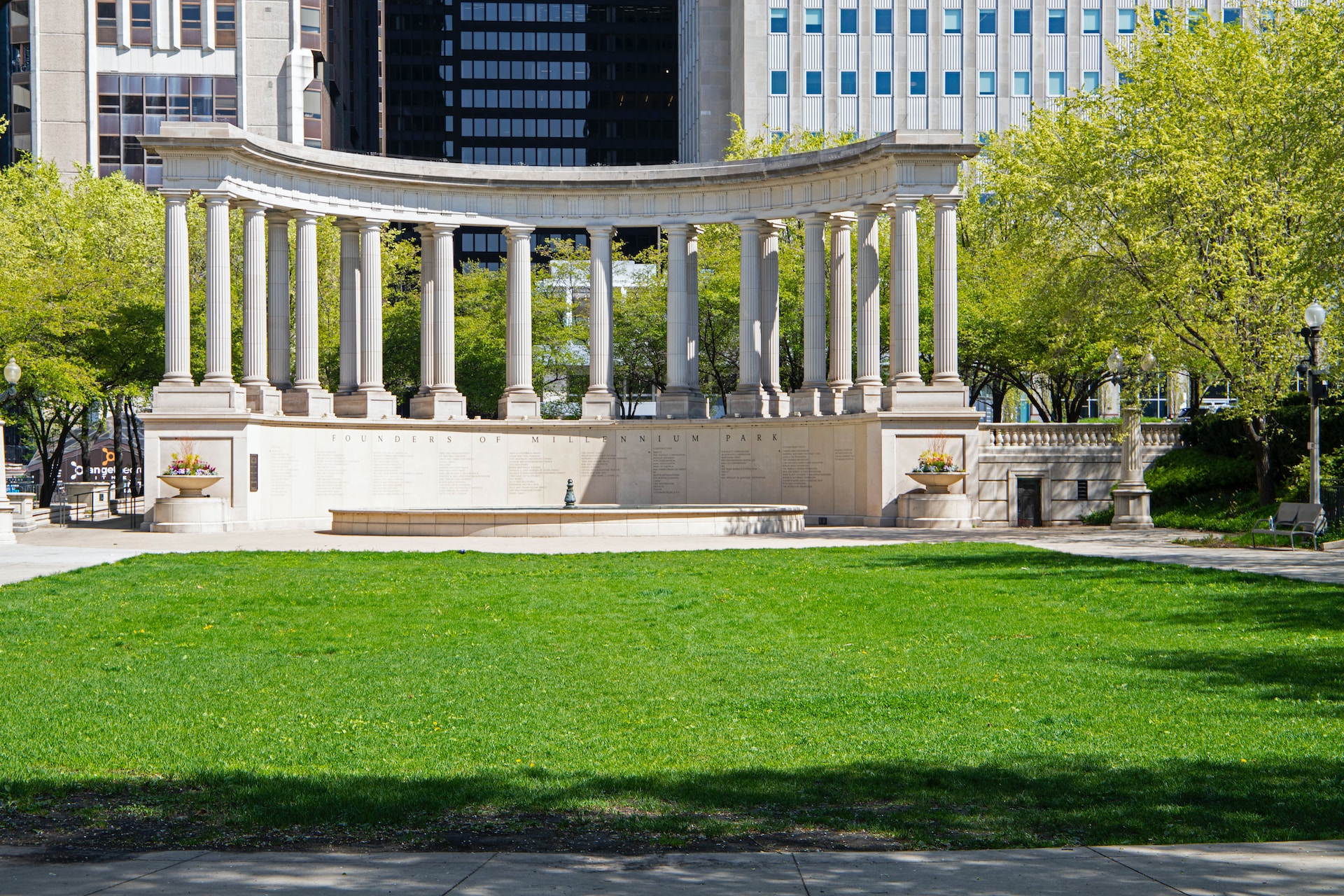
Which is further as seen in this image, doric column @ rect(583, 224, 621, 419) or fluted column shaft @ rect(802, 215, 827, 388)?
doric column @ rect(583, 224, 621, 419)

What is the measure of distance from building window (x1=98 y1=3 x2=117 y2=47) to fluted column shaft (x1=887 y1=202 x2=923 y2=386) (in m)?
72.9

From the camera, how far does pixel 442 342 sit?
180ft

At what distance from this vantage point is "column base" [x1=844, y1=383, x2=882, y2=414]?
50.5 metres

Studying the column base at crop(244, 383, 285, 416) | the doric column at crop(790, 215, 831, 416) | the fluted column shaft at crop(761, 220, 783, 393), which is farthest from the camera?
the fluted column shaft at crop(761, 220, 783, 393)

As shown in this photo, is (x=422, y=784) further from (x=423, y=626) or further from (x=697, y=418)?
(x=697, y=418)

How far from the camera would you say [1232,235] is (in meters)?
44.2

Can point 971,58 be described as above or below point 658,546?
above

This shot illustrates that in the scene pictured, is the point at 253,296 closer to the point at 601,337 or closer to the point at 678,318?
the point at 601,337

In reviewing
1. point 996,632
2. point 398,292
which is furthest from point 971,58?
point 996,632

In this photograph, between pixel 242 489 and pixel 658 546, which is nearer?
pixel 658 546

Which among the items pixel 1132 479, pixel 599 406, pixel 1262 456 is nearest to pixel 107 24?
pixel 599 406

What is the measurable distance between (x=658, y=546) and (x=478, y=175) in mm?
24205

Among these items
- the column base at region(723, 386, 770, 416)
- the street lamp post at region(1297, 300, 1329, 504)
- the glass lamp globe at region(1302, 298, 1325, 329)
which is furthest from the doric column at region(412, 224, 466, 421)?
the glass lamp globe at region(1302, 298, 1325, 329)

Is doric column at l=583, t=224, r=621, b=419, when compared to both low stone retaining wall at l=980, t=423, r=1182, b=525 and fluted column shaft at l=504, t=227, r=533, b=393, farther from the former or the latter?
low stone retaining wall at l=980, t=423, r=1182, b=525
